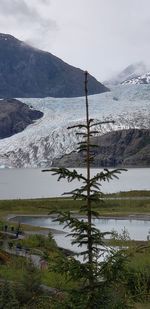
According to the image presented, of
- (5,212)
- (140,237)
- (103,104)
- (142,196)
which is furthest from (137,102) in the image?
(140,237)

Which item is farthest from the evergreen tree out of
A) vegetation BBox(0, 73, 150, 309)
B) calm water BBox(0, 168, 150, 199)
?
calm water BBox(0, 168, 150, 199)

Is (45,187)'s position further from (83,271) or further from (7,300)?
(83,271)

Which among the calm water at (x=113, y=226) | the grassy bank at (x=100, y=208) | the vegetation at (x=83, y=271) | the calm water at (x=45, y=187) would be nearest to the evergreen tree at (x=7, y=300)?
the vegetation at (x=83, y=271)

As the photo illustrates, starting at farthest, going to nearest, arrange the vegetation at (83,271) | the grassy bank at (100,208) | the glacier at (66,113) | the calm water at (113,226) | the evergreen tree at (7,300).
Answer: the glacier at (66,113) < the grassy bank at (100,208) < the calm water at (113,226) < the evergreen tree at (7,300) < the vegetation at (83,271)

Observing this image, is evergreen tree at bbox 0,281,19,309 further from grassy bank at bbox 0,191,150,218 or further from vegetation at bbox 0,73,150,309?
grassy bank at bbox 0,191,150,218

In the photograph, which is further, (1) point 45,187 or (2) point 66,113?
→ (2) point 66,113

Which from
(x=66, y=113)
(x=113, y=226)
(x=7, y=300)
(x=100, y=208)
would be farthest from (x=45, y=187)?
(x=7, y=300)

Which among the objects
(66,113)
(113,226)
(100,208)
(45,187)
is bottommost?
(113,226)

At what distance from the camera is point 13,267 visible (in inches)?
654

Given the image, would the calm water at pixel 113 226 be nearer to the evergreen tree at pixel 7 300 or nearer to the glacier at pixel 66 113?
the evergreen tree at pixel 7 300

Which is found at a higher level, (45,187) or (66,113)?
(66,113)

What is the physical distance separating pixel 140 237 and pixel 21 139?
153 m

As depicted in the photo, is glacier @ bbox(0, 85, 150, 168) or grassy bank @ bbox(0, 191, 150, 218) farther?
glacier @ bbox(0, 85, 150, 168)

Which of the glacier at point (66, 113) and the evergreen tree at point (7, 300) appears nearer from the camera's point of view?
the evergreen tree at point (7, 300)
